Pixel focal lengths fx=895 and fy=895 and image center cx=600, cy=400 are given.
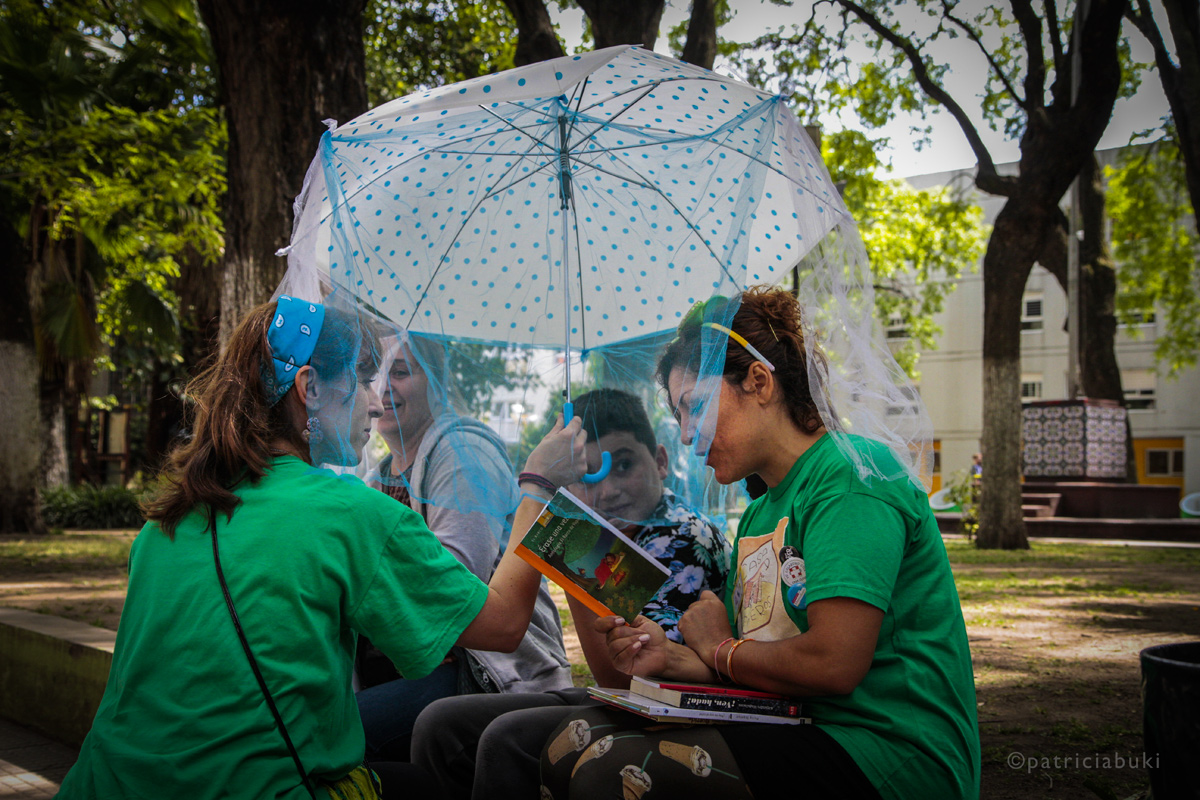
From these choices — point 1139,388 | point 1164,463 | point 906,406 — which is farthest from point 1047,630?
point 1164,463

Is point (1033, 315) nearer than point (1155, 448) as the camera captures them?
No

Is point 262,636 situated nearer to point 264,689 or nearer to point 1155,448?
point 264,689

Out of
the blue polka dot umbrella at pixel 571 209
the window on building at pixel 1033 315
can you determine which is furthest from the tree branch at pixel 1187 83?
the window on building at pixel 1033 315

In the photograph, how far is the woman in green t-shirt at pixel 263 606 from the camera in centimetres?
145

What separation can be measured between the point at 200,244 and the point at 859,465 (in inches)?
536

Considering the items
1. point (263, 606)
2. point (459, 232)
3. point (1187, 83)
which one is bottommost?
point (263, 606)

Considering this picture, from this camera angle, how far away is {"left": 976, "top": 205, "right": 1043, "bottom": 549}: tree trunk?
1199 cm

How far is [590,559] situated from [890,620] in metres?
0.61

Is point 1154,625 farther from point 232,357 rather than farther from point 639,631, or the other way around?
point 232,357

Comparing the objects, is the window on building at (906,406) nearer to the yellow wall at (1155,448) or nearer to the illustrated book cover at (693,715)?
the illustrated book cover at (693,715)

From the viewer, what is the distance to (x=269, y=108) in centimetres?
470

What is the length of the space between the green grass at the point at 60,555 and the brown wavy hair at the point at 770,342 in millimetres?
8830

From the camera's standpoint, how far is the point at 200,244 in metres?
13.4

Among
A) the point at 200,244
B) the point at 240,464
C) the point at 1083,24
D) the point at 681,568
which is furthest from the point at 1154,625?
the point at 200,244
